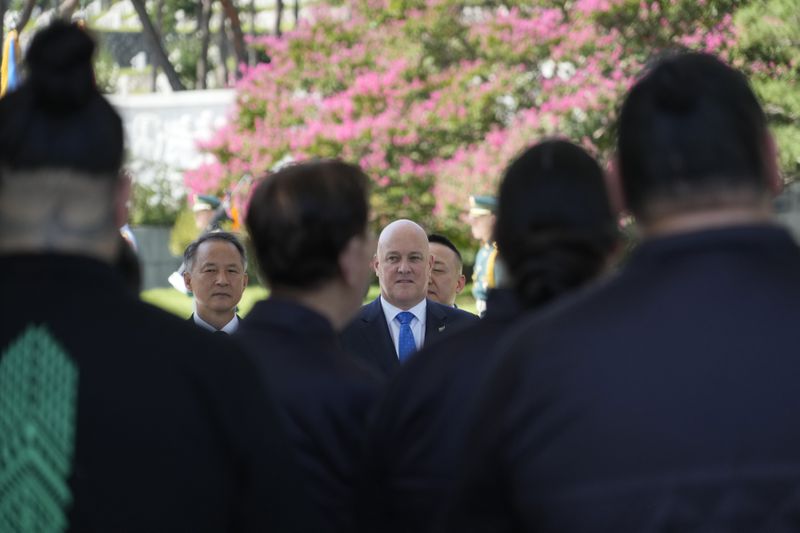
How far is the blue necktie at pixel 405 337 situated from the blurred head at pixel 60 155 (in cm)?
451

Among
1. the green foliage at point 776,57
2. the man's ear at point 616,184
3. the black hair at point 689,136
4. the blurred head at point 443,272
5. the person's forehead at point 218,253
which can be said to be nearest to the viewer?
the black hair at point 689,136

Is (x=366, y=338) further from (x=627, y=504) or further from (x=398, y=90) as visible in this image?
(x=398, y=90)

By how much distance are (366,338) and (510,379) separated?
4660 millimetres

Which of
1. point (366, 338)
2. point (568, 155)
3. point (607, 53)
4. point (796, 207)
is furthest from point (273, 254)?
point (796, 207)

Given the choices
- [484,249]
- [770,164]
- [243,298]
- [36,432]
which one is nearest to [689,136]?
[770,164]

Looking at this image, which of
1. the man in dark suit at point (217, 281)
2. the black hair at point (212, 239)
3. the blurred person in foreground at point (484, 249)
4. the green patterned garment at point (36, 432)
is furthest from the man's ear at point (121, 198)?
the blurred person in foreground at point (484, 249)

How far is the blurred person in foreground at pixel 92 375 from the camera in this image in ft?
6.88

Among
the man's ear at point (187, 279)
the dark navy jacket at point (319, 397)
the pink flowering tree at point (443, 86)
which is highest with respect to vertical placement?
the pink flowering tree at point (443, 86)

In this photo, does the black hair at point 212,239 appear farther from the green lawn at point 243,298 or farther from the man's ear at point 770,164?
the green lawn at point 243,298

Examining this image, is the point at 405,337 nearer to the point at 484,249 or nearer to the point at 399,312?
the point at 399,312

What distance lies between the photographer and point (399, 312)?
686 cm

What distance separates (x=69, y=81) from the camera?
7.35 feet

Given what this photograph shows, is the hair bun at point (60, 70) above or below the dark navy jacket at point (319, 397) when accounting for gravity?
above

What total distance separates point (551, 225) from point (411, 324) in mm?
4342
